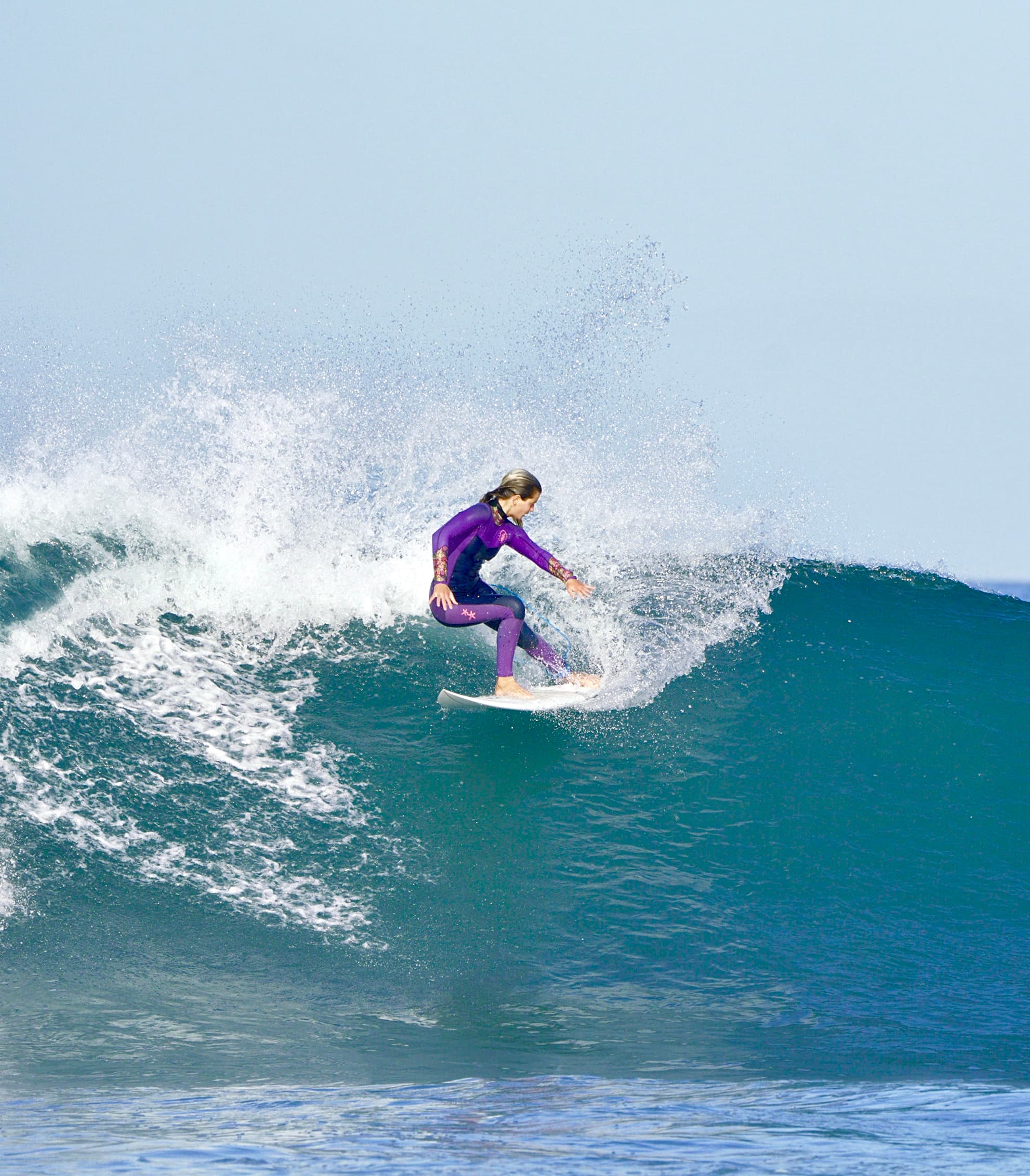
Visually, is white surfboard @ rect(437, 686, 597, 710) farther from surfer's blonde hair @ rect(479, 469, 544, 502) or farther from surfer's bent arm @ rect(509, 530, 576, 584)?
surfer's blonde hair @ rect(479, 469, 544, 502)

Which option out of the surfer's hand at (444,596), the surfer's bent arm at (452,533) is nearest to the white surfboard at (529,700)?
the surfer's hand at (444,596)

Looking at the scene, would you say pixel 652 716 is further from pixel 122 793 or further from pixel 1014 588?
pixel 1014 588

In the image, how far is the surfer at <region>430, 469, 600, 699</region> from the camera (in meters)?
6.32

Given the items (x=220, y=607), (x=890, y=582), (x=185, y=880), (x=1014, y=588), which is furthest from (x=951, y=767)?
(x=1014, y=588)

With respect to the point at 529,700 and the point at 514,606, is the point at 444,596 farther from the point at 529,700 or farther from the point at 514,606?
the point at 529,700

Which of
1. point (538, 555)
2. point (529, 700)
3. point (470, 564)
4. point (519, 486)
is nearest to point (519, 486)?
point (519, 486)

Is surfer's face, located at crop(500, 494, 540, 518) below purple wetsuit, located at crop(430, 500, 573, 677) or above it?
above

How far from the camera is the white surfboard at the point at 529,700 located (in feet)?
21.0

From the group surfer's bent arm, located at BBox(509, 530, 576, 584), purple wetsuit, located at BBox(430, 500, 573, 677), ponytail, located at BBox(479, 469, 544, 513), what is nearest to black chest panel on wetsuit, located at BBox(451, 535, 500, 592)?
purple wetsuit, located at BBox(430, 500, 573, 677)

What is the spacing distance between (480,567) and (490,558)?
0.11 meters

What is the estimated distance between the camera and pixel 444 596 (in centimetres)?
627

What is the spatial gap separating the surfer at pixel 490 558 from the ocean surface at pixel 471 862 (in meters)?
0.49

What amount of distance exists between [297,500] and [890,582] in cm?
499

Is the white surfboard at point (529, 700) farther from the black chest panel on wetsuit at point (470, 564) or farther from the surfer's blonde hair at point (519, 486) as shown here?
the surfer's blonde hair at point (519, 486)
